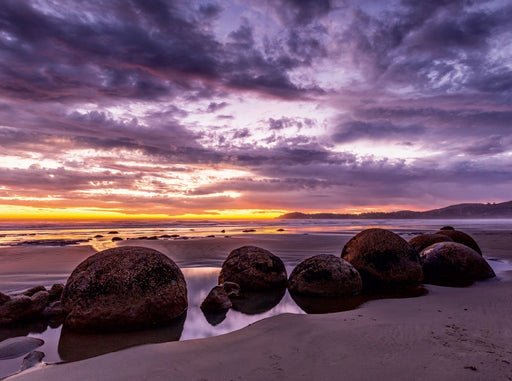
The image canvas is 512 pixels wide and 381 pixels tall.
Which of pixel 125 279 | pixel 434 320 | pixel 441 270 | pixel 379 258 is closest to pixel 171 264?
pixel 125 279

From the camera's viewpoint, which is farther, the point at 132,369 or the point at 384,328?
the point at 384,328

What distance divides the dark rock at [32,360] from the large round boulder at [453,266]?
20.9 feet

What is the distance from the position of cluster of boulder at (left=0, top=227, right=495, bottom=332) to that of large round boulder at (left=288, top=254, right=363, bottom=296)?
2cm

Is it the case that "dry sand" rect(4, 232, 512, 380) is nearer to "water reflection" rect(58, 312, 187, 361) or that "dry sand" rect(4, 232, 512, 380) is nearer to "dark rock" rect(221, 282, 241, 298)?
"water reflection" rect(58, 312, 187, 361)

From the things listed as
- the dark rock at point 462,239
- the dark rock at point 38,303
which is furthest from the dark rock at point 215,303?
the dark rock at point 462,239

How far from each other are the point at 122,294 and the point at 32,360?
3.59 ft

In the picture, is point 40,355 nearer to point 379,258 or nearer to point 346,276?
point 346,276

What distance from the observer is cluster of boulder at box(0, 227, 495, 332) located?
380 centimetres

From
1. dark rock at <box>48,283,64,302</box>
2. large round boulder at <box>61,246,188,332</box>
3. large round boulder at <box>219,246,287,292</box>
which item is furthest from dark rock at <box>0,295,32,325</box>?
large round boulder at <box>219,246,287,292</box>

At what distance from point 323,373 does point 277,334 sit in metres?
0.97

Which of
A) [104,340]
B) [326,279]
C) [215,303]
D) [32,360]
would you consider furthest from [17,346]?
[326,279]

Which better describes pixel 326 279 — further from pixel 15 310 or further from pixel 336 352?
pixel 15 310

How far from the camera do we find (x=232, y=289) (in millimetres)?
5352

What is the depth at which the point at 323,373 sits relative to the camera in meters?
2.23
